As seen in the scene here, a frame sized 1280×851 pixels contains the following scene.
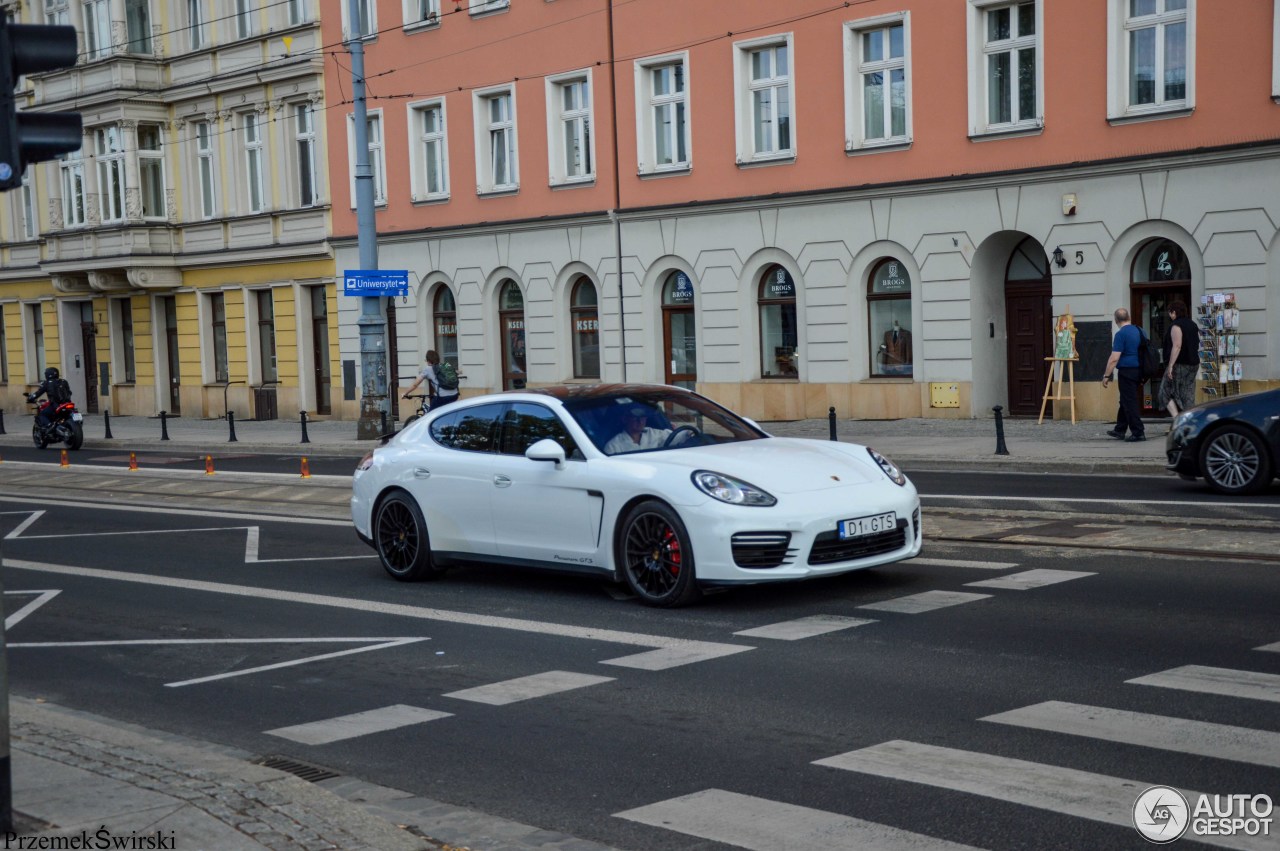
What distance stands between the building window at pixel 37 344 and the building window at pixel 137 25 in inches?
407

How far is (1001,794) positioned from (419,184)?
33368 millimetres

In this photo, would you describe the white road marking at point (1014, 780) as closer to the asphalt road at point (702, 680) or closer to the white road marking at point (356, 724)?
the asphalt road at point (702, 680)

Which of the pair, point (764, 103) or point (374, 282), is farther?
point (764, 103)

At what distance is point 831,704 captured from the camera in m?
7.50

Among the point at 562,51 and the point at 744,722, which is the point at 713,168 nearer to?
the point at 562,51

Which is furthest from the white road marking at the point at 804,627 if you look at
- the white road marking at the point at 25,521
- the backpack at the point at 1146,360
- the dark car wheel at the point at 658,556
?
the backpack at the point at 1146,360

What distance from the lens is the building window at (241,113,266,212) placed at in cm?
4178

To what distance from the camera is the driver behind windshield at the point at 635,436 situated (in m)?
10.8

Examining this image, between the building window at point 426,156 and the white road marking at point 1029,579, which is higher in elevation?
the building window at point 426,156

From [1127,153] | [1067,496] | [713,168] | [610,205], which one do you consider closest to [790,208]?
[713,168]

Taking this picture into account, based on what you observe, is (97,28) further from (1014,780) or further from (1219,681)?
(1014,780)

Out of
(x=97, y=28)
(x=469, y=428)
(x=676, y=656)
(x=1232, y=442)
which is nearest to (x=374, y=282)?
(x=1232, y=442)

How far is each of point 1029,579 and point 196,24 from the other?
37.5 meters

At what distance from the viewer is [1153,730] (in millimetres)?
6633
